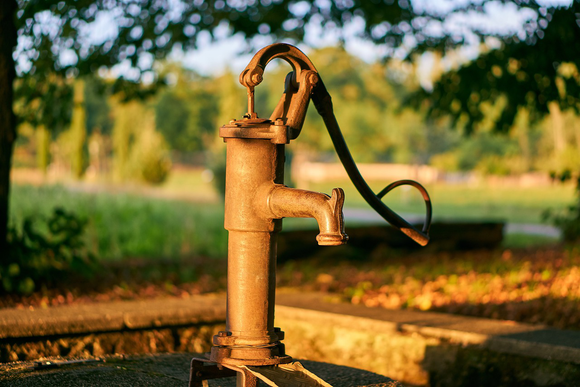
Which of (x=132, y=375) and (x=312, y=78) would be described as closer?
(x=312, y=78)

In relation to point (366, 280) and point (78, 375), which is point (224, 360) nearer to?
point (78, 375)

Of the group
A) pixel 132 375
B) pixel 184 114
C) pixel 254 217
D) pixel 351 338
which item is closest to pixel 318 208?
pixel 254 217

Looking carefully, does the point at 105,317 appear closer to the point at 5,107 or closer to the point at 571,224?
the point at 5,107

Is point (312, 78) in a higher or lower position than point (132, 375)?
higher

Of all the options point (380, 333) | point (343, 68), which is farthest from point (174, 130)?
point (380, 333)

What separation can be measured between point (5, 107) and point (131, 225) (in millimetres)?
5584

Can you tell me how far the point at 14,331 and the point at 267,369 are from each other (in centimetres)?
152

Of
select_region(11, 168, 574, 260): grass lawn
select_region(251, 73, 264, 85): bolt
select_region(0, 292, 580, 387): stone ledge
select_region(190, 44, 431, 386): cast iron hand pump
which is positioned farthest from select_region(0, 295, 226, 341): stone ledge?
select_region(11, 168, 574, 260): grass lawn

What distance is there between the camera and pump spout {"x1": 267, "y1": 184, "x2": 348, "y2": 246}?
1.70m

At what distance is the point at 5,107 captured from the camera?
4395 millimetres

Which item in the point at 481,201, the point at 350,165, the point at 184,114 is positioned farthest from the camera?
the point at 184,114

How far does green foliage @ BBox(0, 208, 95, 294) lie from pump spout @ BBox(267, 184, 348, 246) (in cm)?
301

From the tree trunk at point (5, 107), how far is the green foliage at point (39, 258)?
0.10m

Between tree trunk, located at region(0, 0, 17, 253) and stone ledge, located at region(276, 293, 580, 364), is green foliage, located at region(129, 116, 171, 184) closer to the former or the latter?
tree trunk, located at region(0, 0, 17, 253)
